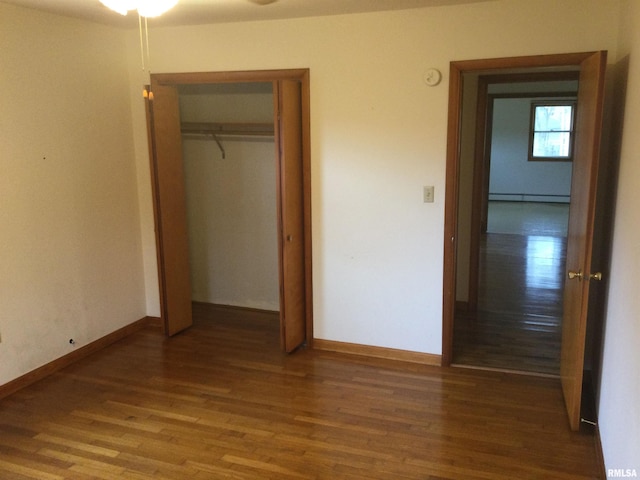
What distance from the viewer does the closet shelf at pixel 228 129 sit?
171 inches

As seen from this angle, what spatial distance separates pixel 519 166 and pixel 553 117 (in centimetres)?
120

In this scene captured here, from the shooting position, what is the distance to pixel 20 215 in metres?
Answer: 3.27

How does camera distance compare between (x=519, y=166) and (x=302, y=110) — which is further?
(x=519, y=166)

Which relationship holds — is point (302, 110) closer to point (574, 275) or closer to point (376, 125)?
point (376, 125)

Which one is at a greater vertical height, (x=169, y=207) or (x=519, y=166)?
(x=519, y=166)

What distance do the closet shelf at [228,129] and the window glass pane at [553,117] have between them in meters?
8.79

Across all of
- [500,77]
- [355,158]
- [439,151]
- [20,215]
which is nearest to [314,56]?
[355,158]

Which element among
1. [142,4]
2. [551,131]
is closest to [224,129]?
[142,4]

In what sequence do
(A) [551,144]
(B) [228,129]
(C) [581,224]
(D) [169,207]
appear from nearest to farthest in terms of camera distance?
(C) [581,224] → (D) [169,207] → (B) [228,129] → (A) [551,144]

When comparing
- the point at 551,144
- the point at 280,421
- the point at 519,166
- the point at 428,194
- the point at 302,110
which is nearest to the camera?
the point at 280,421

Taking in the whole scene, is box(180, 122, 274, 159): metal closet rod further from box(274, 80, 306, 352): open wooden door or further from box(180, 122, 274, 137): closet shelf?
box(274, 80, 306, 352): open wooden door

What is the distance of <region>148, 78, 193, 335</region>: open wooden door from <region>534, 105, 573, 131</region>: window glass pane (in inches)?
370

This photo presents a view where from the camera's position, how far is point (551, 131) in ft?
37.3

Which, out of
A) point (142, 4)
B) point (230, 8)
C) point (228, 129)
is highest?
point (230, 8)
